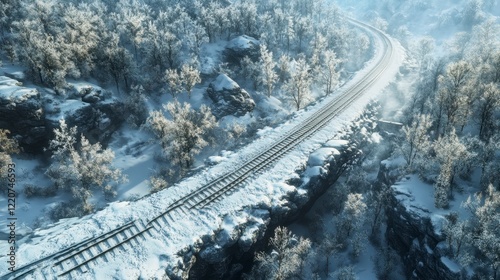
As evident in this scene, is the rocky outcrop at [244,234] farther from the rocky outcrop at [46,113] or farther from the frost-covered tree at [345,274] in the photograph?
the rocky outcrop at [46,113]

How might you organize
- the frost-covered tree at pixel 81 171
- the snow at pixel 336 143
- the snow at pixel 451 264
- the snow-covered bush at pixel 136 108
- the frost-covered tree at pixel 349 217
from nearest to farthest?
the snow at pixel 451 264
the frost-covered tree at pixel 349 217
the frost-covered tree at pixel 81 171
the snow at pixel 336 143
the snow-covered bush at pixel 136 108

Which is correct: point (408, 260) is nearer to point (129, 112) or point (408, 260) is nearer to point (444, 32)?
point (129, 112)

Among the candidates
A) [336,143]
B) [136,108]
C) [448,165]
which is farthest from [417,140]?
[136,108]

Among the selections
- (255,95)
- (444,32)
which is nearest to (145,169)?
(255,95)

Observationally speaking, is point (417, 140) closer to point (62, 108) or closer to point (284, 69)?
point (284, 69)

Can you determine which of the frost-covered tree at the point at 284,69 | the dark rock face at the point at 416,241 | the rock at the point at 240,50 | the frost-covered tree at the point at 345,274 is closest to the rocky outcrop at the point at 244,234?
the frost-covered tree at the point at 345,274

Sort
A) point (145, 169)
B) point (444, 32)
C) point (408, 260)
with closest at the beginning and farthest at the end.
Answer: point (408, 260) → point (145, 169) → point (444, 32)
